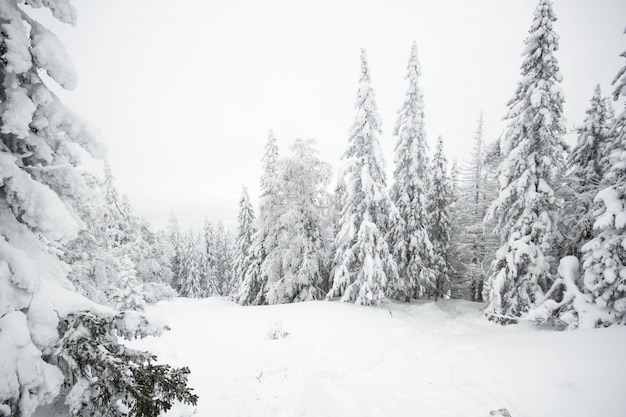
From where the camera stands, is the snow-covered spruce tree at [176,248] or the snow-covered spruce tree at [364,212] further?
the snow-covered spruce tree at [176,248]

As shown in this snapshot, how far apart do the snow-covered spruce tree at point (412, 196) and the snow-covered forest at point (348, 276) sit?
163mm

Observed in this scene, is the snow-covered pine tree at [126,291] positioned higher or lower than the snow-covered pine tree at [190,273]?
higher

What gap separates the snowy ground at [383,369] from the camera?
22.6 feet

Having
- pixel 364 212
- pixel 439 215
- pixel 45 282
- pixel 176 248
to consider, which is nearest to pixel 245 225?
pixel 364 212

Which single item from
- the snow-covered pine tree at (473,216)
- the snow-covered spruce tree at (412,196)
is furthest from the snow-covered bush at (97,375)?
the snow-covered pine tree at (473,216)

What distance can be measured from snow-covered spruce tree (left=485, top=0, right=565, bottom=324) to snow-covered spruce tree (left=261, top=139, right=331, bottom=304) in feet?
34.3

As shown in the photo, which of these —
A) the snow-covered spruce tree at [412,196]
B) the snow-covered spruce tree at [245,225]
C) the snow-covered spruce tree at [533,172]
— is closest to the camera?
the snow-covered spruce tree at [533,172]

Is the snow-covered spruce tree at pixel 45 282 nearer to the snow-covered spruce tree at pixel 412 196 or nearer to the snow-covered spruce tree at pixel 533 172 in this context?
the snow-covered spruce tree at pixel 533 172

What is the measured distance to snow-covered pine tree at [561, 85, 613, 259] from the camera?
45.3ft

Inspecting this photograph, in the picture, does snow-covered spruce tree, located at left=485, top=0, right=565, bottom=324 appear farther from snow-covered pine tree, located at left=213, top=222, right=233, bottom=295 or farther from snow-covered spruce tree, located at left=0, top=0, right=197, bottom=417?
snow-covered pine tree, located at left=213, top=222, right=233, bottom=295

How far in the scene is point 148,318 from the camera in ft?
12.7

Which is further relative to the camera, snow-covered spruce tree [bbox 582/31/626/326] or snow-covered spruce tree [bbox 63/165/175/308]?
snow-covered spruce tree [bbox 582/31/626/326]

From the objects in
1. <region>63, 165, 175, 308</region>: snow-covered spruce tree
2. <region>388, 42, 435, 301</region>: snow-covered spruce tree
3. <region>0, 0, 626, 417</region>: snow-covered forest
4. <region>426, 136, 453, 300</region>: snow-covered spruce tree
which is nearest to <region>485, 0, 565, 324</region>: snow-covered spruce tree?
<region>0, 0, 626, 417</region>: snow-covered forest

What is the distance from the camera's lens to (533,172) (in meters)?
14.0
